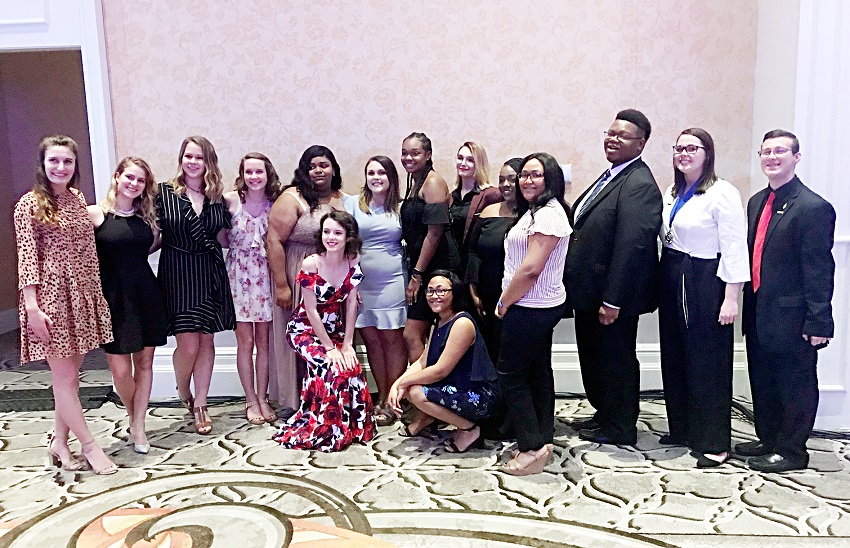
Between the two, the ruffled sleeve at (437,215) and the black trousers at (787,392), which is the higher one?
the ruffled sleeve at (437,215)

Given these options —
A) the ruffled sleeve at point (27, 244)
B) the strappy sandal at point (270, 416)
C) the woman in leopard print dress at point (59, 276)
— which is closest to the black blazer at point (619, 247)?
the strappy sandal at point (270, 416)

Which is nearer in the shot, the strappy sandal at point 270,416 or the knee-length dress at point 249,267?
the knee-length dress at point 249,267

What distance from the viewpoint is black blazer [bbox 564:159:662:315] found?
117 inches

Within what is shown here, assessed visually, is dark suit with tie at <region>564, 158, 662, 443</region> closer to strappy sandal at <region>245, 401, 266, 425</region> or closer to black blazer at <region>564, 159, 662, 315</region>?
black blazer at <region>564, 159, 662, 315</region>

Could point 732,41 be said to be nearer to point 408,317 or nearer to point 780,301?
point 780,301

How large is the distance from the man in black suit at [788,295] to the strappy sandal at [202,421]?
2577mm

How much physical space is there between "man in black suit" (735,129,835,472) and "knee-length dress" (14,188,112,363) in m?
2.85

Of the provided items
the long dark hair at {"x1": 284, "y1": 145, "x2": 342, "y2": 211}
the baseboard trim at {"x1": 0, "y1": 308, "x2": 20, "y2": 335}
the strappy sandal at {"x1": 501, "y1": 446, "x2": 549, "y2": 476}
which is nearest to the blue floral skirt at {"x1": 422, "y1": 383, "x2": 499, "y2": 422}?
the strappy sandal at {"x1": 501, "y1": 446, "x2": 549, "y2": 476}

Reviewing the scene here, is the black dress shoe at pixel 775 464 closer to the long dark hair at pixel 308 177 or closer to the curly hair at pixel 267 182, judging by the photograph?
the long dark hair at pixel 308 177

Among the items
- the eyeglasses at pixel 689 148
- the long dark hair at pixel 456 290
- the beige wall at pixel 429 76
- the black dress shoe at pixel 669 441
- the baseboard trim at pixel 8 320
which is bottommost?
the black dress shoe at pixel 669 441

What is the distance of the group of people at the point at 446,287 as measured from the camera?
112 inches

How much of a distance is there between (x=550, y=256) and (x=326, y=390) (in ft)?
Answer: 4.19

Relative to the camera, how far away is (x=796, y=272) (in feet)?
9.38

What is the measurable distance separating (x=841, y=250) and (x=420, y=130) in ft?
7.38
